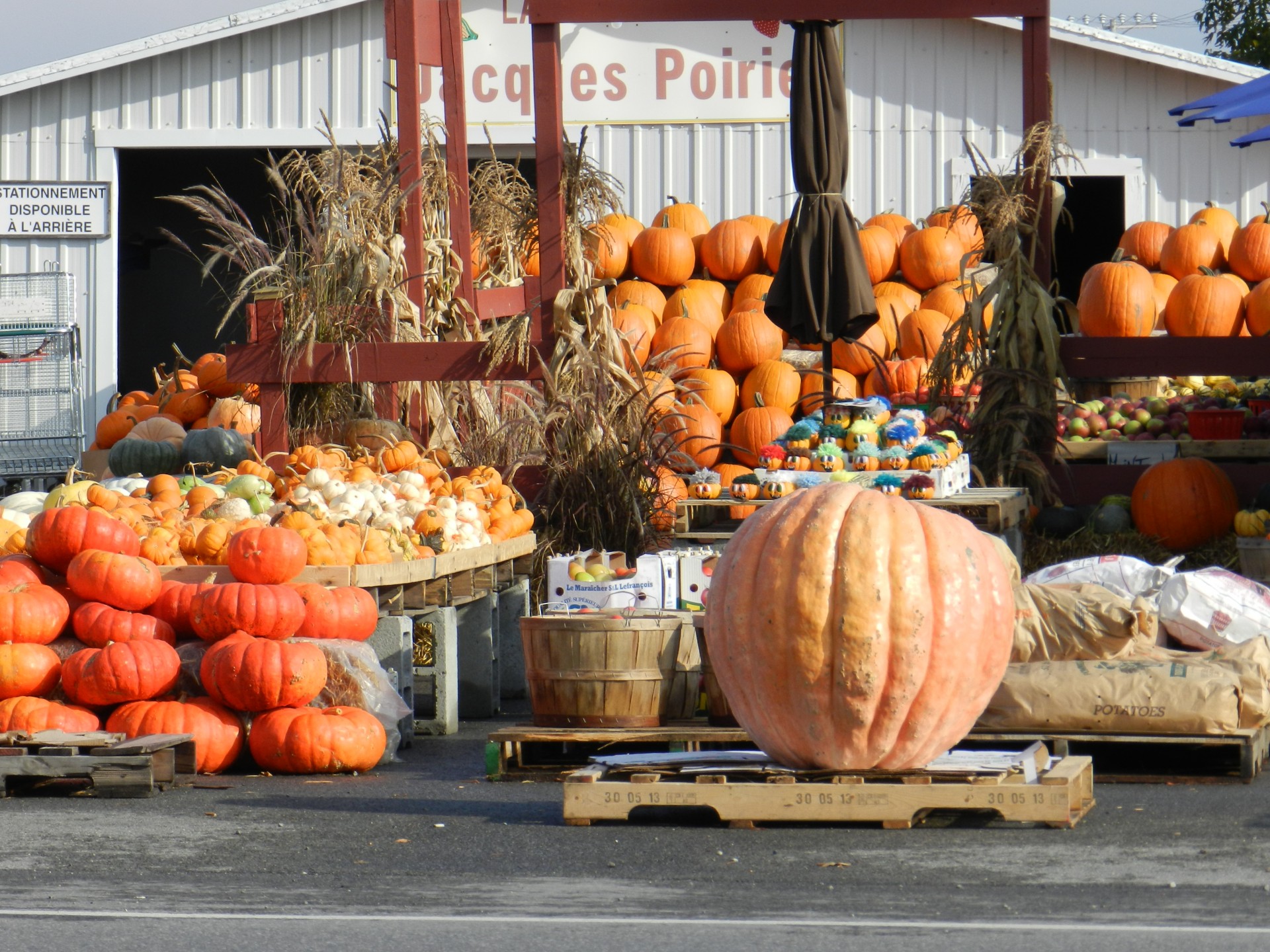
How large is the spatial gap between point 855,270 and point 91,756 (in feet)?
16.6

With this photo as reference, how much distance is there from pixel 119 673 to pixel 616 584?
2169 millimetres

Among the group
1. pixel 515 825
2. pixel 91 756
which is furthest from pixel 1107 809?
pixel 91 756

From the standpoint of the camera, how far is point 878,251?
14.5 metres

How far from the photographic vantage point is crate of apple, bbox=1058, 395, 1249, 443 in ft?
36.6

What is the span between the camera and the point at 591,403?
30.4 ft

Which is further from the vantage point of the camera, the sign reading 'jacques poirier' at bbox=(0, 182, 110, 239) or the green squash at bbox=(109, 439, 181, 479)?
the sign reading 'jacques poirier' at bbox=(0, 182, 110, 239)

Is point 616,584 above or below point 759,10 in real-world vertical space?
below

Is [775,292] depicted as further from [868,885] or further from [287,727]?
[868,885]

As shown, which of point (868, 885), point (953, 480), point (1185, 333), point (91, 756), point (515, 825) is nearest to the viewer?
point (868, 885)

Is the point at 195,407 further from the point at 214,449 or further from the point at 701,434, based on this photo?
the point at 701,434

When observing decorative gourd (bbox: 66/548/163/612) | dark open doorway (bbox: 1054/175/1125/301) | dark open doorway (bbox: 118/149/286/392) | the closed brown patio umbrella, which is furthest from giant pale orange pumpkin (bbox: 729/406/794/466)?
dark open doorway (bbox: 118/149/286/392)

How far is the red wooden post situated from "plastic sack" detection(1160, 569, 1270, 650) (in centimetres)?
384

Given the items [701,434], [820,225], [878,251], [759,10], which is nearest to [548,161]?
[759,10]

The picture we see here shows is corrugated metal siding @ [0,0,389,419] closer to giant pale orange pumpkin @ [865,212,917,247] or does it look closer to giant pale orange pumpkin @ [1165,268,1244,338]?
giant pale orange pumpkin @ [865,212,917,247]
